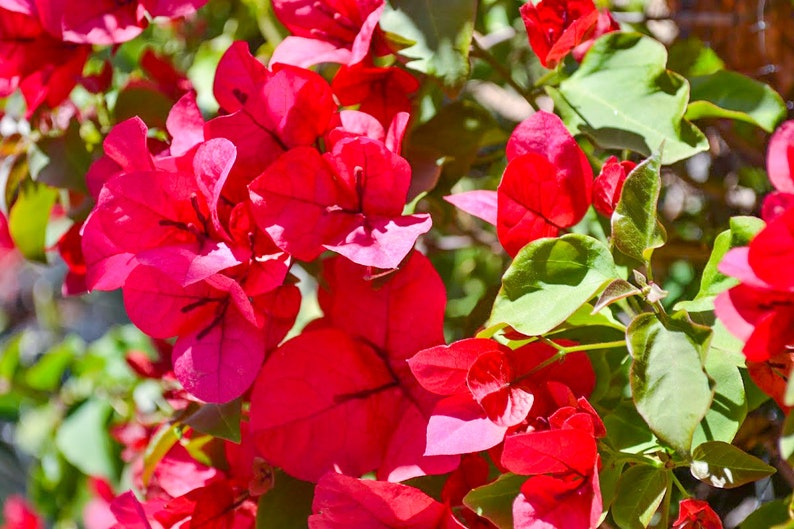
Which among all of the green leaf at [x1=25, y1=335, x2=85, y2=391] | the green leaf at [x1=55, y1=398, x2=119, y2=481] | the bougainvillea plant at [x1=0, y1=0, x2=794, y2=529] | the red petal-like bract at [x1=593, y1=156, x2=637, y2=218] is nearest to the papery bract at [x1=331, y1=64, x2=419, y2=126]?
the bougainvillea plant at [x1=0, y1=0, x2=794, y2=529]

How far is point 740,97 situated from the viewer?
0.57 m

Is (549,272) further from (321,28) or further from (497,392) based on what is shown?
(321,28)

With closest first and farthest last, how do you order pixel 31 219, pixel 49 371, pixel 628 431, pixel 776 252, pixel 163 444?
pixel 776 252
pixel 628 431
pixel 163 444
pixel 31 219
pixel 49 371

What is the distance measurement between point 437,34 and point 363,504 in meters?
0.28

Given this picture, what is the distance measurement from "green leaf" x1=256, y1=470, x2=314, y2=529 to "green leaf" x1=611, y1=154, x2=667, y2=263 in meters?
0.25

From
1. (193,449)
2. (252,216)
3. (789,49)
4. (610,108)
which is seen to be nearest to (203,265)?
(252,216)

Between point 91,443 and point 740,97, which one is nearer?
point 740,97

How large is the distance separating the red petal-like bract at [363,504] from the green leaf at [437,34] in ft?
0.78

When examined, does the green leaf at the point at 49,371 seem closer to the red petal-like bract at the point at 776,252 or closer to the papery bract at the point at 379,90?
the papery bract at the point at 379,90

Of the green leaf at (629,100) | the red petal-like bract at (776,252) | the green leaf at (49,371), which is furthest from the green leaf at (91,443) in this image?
the red petal-like bract at (776,252)

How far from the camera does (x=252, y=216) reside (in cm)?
46

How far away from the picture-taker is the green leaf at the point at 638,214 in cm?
40

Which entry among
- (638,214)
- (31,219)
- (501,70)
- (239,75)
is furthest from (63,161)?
(638,214)

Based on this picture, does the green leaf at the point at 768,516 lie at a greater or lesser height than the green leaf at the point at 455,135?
lesser
